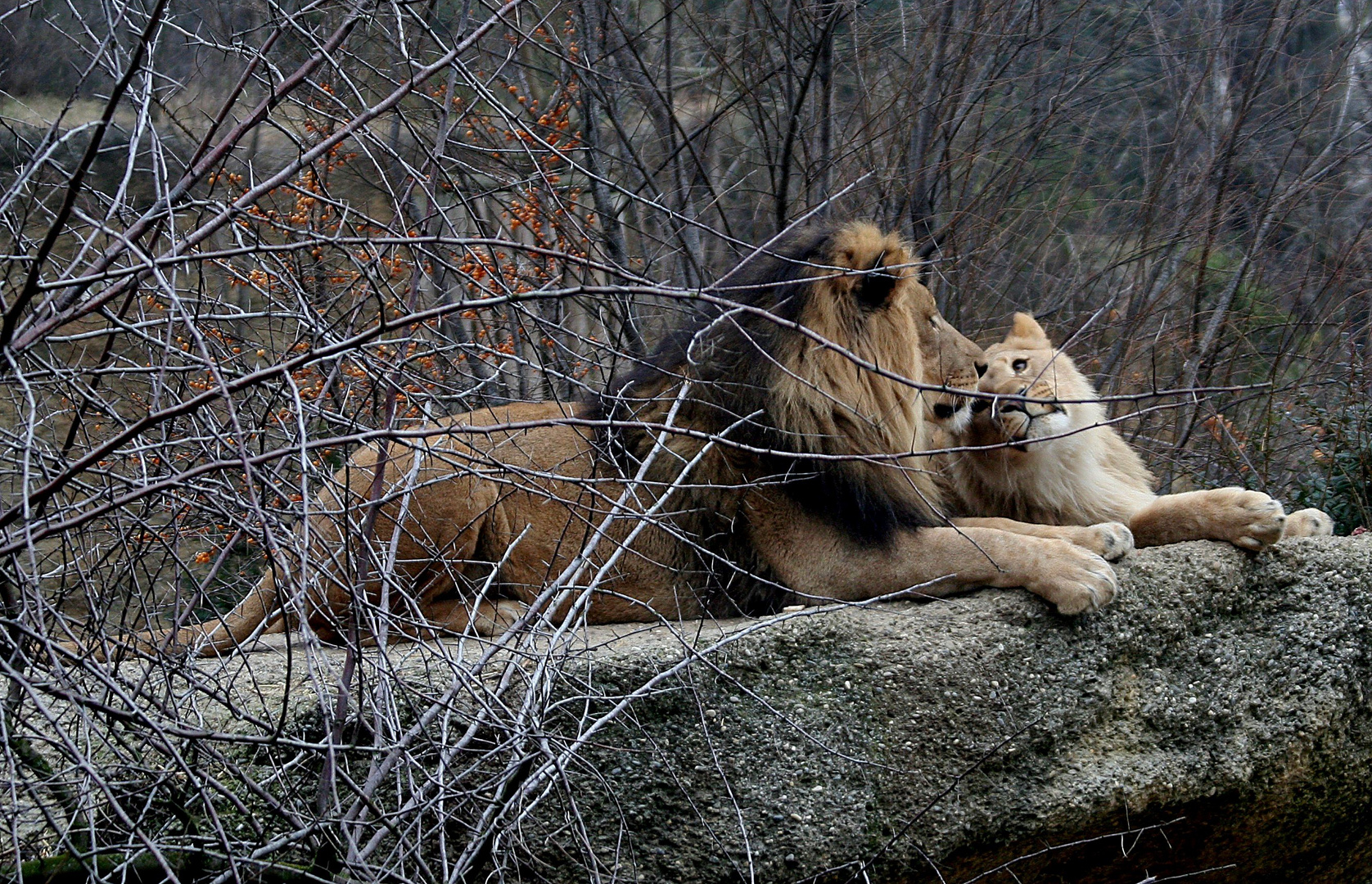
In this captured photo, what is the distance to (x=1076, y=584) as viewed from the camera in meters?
4.02

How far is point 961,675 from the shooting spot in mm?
3951

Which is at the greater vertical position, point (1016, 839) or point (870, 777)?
point (870, 777)

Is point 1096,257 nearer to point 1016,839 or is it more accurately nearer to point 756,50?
point 756,50

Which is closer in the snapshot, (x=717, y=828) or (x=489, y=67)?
(x=717, y=828)

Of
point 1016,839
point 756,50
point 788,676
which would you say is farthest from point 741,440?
point 756,50

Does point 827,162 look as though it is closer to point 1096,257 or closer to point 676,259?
point 676,259

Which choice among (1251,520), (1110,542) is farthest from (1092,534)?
(1251,520)

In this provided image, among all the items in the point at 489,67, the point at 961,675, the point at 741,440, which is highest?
the point at 489,67

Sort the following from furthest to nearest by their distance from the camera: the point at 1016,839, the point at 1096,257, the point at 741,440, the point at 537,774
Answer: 1. the point at 1096,257
2. the point at 741,440
3. the point at 1016,839
4. the point at 537,774

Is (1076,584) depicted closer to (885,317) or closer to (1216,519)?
(1216,519)

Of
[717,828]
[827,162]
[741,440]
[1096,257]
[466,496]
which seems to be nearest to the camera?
[717,828]

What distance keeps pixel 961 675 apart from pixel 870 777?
422mm

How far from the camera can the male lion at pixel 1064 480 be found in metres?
4.44

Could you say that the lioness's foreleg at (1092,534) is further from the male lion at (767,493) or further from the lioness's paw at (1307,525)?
the lioness's paw at (1307,525)
